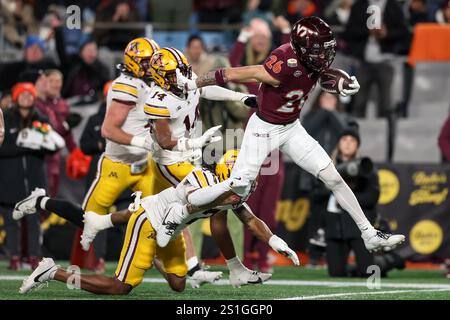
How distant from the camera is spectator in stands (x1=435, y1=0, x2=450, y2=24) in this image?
1616 centimetres

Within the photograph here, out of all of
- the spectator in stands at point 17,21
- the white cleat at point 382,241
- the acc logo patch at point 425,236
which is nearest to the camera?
the white cleat at point 382,241

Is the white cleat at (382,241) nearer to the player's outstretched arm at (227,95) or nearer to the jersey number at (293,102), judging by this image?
the jersey number at (293,102)

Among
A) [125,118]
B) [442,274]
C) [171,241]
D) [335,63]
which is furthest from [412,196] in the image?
[171,241]

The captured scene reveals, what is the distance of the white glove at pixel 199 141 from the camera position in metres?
9.43

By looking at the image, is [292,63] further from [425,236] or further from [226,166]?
[425,236]

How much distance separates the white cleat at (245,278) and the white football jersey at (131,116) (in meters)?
1.85

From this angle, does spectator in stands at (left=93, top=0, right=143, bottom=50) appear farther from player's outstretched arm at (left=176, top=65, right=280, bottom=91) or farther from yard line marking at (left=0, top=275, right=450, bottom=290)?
player's outstretched arm at (left=176, top=65, right=280, bottom=91)

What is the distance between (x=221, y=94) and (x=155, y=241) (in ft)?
4.97

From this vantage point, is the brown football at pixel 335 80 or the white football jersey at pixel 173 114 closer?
the brown football at pixel 335 80

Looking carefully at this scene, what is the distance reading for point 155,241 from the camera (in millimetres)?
9102

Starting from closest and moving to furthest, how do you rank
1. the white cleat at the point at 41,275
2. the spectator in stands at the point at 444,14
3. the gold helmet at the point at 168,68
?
the white cleat at the point at 41,275
the gold helmet at the point at 168,68
the spectator in stands at the point at 444,14

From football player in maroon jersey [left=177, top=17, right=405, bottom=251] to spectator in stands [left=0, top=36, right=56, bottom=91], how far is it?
6.06 metres

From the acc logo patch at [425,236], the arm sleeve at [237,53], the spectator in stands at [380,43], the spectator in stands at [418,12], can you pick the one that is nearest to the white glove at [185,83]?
the arm sleeve at [237,53]

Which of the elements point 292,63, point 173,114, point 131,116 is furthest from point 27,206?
point 292,63
